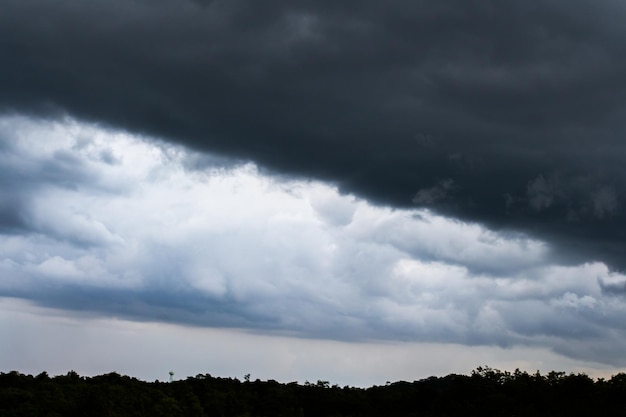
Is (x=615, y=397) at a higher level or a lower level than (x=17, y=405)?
higher

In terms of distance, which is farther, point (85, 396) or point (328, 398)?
point (328, 398)

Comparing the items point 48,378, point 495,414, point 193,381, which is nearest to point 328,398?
point 193,381

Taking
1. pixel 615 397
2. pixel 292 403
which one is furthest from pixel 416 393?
pixel 615 397

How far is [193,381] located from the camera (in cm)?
14762

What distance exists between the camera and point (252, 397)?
14150 centimetres

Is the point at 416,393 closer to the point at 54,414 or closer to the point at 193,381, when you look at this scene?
the point at 193,381

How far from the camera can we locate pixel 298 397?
148750 mm

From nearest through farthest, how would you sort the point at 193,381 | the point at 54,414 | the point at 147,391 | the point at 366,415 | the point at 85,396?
the point at 54,414
the point at 85,396
the point at 147,391
the point at 366,415
the point at 193,381

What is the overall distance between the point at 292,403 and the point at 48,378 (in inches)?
1696

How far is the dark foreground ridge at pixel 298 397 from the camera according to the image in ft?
341

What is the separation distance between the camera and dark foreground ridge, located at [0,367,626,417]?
104000mm

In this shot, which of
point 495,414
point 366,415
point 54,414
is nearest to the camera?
point 54,414

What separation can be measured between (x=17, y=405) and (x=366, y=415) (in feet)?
201

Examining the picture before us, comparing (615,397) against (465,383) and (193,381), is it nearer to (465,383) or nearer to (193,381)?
(465,383)
